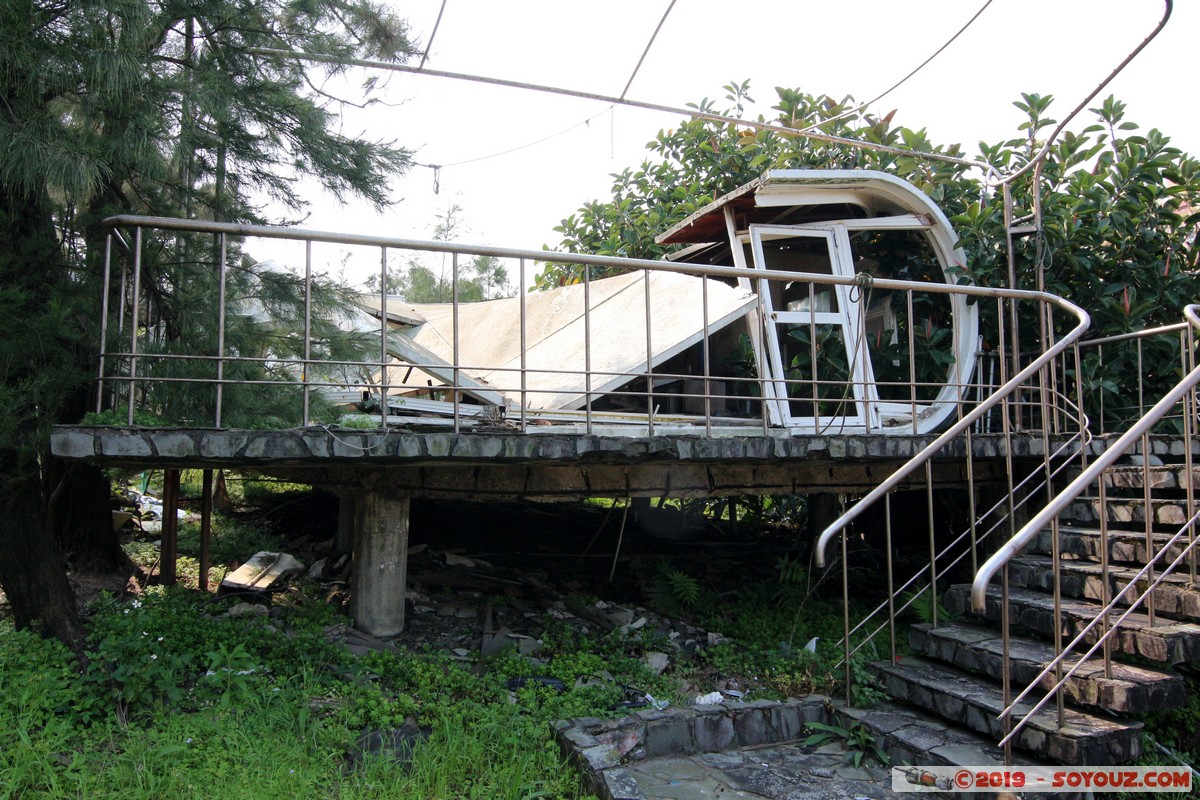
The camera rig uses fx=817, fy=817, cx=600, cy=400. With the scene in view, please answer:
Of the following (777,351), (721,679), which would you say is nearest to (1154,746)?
(721,679)

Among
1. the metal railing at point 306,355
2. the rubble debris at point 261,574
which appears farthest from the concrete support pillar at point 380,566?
the rubble debris at point 261,574

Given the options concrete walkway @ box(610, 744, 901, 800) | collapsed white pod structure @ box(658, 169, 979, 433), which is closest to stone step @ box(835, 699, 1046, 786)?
concrete walkway @ box(610, 744, 901, 800)

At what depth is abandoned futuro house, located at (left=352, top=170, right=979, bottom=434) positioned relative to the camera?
636 centimetres

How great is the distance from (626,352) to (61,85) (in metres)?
3.86

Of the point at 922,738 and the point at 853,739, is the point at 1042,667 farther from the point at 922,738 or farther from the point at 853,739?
the point at 853,739

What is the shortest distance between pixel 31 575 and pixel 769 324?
17.0 feet

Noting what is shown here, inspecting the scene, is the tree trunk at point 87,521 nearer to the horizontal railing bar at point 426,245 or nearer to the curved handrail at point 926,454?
the horizontal railing bar at point 426,245

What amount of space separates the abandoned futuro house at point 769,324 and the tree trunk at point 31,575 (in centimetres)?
227

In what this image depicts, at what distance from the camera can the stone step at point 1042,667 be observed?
3660mm

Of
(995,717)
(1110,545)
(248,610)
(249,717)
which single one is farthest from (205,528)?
(1110,545)

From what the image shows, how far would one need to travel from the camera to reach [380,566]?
5.08 metres

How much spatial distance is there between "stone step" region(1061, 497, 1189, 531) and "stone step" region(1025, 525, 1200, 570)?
0.26 feet

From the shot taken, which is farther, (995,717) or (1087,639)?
(1087,639)

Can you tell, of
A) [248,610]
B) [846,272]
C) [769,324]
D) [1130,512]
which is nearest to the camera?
[1130,512]
